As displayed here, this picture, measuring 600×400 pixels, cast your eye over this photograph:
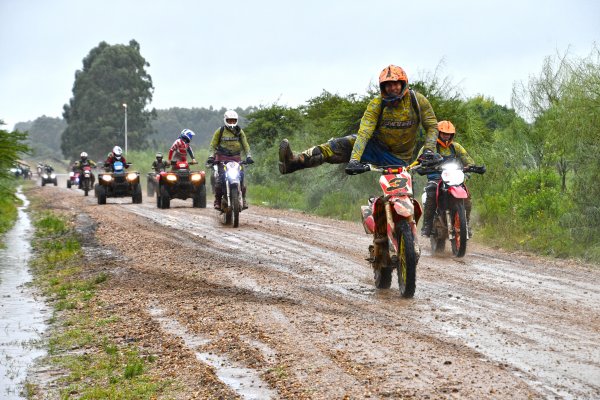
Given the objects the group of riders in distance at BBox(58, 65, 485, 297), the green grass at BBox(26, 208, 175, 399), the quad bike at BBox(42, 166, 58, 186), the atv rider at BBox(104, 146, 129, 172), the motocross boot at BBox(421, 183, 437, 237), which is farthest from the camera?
the quad bike at BBox(42, 166, 58, 186)

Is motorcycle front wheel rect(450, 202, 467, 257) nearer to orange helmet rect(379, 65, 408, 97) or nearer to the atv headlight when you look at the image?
orange helmet rect(379, 65, 408, 97)

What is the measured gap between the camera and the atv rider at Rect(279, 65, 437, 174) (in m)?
9.31

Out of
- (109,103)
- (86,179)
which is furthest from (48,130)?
(86,179)

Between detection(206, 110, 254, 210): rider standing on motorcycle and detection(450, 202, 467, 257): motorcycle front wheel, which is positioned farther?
detection(206, 110, 254, 210): rider standing on motorcycle

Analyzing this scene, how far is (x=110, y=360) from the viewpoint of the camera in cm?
734

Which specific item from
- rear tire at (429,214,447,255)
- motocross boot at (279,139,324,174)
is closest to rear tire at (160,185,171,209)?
rear tire at (429,214,447,255)

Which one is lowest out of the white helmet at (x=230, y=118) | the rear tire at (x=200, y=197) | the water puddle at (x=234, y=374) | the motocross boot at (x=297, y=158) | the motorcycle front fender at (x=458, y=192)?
the water puddle at (x=234, y=374)

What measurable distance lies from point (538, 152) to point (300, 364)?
48.8 ft

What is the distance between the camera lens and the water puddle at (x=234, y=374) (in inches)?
227

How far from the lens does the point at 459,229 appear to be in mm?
13352

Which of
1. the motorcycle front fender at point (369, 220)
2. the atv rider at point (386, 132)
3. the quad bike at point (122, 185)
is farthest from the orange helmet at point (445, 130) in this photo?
the quad bike at point (122, 185)

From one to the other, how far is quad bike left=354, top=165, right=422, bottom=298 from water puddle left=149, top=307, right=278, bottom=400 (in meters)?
2.45

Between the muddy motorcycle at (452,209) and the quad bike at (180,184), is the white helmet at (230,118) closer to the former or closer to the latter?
the muddy motorcycle at (452,209)

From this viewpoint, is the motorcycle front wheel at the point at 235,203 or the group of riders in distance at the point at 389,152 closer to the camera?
the group of riders in distance at the point at 389,152
